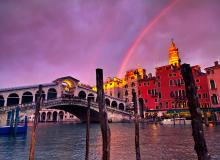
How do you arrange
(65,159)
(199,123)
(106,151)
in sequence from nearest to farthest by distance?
(199,123)
(106,151)
(65,159)

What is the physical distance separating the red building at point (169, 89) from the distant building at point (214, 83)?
94cm

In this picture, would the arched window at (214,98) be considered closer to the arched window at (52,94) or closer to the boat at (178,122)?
the boat at (178,122)

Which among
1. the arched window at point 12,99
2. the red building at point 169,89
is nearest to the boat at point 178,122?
the red building at point 169,89

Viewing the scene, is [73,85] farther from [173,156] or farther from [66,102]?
[173,156]

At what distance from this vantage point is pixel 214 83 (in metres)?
40.3

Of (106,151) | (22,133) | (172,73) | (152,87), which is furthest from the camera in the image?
(152,87)

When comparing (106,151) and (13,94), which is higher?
(13,94)

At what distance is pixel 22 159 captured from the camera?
9.92m

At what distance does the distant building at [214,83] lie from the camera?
3969 cm

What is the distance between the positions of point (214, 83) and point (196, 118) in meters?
40.6

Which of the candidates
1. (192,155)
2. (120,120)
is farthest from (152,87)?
(192,155)

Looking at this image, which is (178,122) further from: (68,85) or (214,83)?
(68,85)

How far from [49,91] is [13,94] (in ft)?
27.0

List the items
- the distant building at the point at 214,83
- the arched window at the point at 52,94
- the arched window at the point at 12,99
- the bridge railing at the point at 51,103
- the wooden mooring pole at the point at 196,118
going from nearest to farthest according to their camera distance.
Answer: the wooden mooring pole at the point at 196,118
the bridge railing at the point at 51,103
the distant building at the point at 214,83
the arched window at the point at 12,99
the arched window at the point at 52,94
